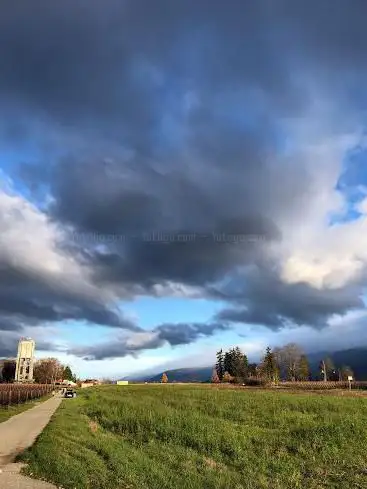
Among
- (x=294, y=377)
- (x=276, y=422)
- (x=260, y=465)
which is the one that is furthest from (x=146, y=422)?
(x=294, y=377)

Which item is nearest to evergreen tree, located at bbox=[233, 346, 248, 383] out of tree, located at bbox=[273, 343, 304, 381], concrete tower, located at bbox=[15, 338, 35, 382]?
tree, located at bbox=[273, 343, 304, 381]

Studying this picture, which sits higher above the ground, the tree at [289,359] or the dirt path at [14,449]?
the tree at [289,359]

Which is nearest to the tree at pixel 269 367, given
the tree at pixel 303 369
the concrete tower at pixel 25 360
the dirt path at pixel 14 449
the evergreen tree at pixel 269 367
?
the evergreen tree at pixel 269 367

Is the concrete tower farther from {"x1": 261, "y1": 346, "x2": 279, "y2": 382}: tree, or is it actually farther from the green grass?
the green grass

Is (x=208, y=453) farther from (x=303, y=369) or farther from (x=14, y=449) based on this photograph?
(x=303, y=369)

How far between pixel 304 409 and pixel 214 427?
12.2m

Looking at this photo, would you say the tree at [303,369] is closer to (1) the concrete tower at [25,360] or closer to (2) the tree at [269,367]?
(2) the tree at [269,367]

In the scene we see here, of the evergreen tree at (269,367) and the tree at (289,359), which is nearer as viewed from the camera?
the evergreen tree at (269,367)

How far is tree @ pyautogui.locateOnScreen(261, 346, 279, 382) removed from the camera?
137475mm

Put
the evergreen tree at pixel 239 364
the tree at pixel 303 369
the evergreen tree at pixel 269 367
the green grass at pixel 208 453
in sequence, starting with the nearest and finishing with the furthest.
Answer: the green grass at pixel 208 453 < the evergreen tree at pixel 269 367 < the tree at pixel 303 369 < the evergreen tree at pixel 239 364

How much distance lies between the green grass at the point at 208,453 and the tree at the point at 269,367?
10790cm

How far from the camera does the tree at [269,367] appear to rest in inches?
5412

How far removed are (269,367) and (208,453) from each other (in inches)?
5137

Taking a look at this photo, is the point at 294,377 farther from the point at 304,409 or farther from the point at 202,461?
the point at 202,461
